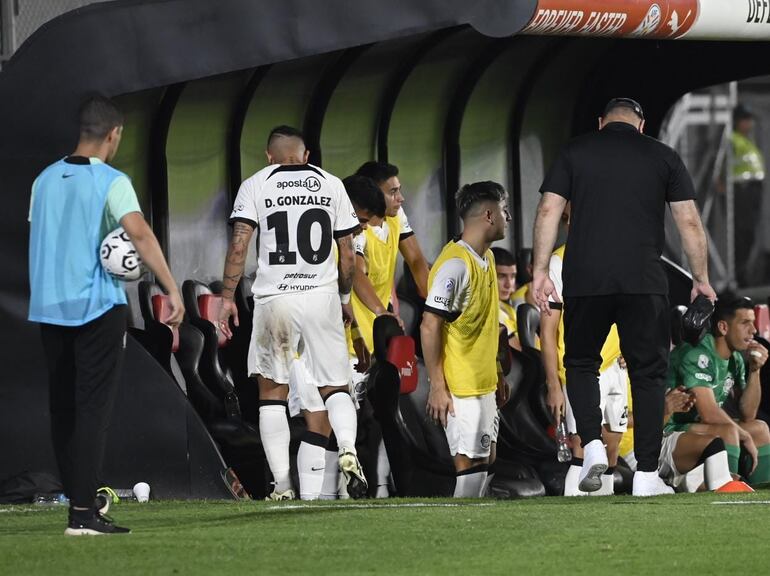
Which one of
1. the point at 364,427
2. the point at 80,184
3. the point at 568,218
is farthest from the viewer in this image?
the point at 364,427

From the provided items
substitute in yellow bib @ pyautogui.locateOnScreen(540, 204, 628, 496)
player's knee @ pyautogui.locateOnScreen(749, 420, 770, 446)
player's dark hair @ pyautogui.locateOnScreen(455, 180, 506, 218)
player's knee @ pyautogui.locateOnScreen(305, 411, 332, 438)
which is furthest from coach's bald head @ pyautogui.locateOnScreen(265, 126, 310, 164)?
player's knee @ pyautogui.locateOnScreen(749, 420, 770, 446)

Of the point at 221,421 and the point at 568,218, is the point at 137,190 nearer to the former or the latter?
the point at 221,421

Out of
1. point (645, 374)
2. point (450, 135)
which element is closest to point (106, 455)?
point (645, 374)

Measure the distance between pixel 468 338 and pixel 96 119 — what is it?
3.11 meters

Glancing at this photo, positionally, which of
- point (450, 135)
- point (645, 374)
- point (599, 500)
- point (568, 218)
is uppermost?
point (450, 135)

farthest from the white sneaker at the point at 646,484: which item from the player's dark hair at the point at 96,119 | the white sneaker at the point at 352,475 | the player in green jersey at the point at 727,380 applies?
the player's dark hair at the point at 96,119

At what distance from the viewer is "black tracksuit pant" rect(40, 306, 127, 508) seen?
7.73m

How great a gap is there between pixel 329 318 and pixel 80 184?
2.78 meters

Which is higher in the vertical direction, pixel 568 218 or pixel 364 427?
pixel 568 218

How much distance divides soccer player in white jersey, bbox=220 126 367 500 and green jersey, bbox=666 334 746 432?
2.33 metres

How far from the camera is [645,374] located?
9.57 meters

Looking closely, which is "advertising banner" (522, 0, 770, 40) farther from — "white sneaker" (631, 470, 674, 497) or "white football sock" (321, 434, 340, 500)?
"white football sock" (321, 434, 340, 500)

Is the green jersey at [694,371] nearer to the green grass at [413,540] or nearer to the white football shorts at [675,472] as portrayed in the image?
the white football shorts at [675,472]

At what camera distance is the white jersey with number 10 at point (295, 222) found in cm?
1037
